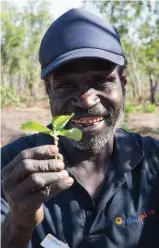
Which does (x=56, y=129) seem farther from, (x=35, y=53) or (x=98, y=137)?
(x=35, y=53)

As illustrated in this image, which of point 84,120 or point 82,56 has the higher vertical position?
point 82,56

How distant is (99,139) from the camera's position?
Answer: 1905 mm

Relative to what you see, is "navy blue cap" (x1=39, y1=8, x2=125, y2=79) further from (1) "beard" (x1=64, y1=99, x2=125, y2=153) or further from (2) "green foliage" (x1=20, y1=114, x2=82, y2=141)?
(2) "green foliage" (x1=20, y1=114, x2=82, y2=141)

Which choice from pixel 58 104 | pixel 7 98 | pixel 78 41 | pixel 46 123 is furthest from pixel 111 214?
pixel 7 98

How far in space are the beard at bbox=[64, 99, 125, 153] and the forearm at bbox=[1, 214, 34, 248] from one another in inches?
19.2

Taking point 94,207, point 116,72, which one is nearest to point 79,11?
point 116,72

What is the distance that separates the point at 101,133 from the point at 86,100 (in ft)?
0.55

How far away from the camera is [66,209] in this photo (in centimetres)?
188

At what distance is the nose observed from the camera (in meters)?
1.83

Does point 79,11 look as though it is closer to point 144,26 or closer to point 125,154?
point 125,154

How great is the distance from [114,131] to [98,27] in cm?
49

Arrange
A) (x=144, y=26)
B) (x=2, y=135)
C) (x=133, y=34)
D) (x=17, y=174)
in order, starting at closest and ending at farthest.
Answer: (x=17, y=174)
(x=2, y=135)
(x=144, y=26)
(x=133, y=34)

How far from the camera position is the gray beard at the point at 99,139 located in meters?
1.89

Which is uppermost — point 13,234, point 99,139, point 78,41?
point 78,41
